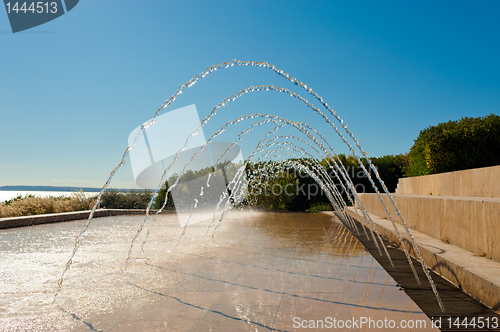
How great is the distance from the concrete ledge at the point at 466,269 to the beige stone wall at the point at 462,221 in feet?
0.42

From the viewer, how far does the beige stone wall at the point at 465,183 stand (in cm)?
602

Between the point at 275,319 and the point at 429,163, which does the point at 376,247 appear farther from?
the point at 429,163

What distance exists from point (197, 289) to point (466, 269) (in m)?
2.55

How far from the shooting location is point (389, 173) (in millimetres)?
19547

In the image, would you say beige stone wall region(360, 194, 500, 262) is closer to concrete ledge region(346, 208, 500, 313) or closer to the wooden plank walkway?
concrete ledge region(346, 208, 500, 313)

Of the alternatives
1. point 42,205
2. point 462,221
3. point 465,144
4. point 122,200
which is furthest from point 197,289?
point 122,200

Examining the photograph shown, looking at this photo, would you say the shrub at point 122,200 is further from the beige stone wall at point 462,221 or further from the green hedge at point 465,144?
the beige stone wall at point 462,221

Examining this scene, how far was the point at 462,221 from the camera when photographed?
4.57 meters

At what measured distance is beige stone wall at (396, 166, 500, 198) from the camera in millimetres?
6020

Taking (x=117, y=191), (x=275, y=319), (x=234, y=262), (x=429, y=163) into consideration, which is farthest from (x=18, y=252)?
(x=117, y=191)

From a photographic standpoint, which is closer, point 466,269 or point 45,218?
point 466,269

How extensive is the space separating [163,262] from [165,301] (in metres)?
1.73

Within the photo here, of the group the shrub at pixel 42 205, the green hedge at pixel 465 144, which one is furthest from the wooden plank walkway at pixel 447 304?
the shrub at pixel 42 205

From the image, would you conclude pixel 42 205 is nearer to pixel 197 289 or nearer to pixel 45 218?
pixel 45 218
